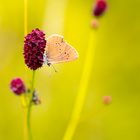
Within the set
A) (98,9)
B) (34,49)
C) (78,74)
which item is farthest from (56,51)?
(78,74)

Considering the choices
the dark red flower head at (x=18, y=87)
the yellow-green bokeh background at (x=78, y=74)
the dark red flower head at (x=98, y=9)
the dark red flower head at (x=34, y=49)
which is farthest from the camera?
the yellow-green bokeh background at (x=78, y=74)

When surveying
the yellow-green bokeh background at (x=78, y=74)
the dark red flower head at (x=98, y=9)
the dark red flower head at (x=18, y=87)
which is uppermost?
the dark red flower head at (x=98, y=9)

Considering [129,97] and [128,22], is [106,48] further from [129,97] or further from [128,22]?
[129,97]

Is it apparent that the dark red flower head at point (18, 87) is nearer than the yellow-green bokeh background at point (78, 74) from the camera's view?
Yes

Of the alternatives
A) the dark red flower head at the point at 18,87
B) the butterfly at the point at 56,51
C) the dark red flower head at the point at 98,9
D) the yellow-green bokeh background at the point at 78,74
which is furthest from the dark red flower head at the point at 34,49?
the yellow-green bokeh background at the point at 78,74

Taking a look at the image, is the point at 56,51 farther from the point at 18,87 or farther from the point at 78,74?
the point at 78,74

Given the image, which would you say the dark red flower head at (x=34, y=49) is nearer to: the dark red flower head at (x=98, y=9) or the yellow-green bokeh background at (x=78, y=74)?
the dark red flower head at (x=98, y=9)
